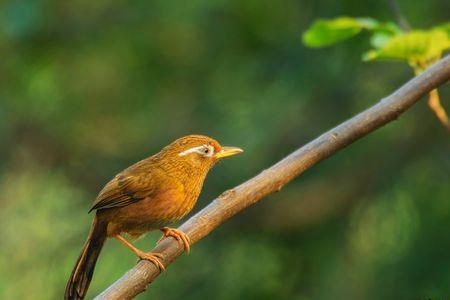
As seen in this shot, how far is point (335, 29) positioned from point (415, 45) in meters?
0.34

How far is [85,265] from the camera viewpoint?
3867 millimetres

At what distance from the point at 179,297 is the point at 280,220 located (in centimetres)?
91

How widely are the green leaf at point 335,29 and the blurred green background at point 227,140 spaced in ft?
6.71

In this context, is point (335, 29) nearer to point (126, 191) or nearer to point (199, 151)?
point (199, 151)

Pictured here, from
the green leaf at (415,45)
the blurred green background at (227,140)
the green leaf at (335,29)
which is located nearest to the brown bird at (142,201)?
the green leaf at (335,29)

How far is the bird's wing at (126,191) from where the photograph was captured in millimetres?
3867

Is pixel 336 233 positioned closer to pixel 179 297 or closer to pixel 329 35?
pixel 179 297

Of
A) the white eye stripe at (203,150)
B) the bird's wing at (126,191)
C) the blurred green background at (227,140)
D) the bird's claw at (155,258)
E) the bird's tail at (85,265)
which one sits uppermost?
the blurred green background at (227,140)

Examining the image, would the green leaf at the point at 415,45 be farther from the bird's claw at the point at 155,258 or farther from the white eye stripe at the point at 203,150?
the bird's claw at the point at 155,258

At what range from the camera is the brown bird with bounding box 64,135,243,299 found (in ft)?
12.5

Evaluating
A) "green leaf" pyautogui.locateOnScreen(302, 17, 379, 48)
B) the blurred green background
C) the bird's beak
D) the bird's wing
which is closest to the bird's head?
the bird's beak

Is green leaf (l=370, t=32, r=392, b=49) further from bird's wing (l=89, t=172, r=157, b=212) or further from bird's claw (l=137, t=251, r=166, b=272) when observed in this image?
bird's claw (l=137, t=251, r=166, b=272)

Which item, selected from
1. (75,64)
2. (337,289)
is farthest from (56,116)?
(337,289)

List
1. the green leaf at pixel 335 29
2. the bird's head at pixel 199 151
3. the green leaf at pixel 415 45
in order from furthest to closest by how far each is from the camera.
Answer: the bird's head at pixel 199 151 → the green leaf at pixel 335 29 → the green leaf at pixel 415 45
